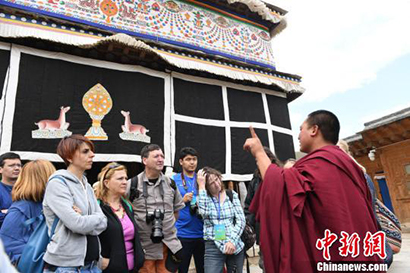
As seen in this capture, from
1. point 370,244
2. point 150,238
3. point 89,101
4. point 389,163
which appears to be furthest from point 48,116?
point 389,163

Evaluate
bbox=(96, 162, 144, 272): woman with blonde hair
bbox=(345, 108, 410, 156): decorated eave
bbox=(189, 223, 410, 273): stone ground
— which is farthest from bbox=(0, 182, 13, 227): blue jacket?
bbox=(345, 108, 410, 156): decorated eave

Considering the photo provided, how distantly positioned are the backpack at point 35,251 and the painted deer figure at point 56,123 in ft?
8.51

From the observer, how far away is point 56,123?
12.8 feet

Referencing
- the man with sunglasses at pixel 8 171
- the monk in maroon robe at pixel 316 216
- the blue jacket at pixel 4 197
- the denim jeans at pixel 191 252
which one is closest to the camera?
the monk in maroon robe at pixel 316 216

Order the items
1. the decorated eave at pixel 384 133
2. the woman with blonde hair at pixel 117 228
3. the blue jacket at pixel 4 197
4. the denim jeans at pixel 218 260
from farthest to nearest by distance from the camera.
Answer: the decorated eave at pixel 384 133 → the denim jeans at pixel 218 260 → the blue jacket at pixel 4 197 → the woman with blonde hair at pixel 117 228

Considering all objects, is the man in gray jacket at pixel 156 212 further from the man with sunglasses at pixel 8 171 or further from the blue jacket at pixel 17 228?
the man with sunglasses at pixel 8 171

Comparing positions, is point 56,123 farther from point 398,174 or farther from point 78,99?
point 398,174

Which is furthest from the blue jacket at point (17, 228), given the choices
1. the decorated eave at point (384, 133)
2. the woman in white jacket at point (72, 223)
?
the decorated eave at point (384, 133)

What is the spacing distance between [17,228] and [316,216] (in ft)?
5.99

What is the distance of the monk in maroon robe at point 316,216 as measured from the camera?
4.12 ft

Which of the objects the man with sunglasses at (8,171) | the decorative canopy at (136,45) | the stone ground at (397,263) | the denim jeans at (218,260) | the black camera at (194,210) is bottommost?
the stone ground at (397,263)

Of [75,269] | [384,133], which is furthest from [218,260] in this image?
[384,133]

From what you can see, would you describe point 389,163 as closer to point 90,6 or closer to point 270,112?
point 270,112

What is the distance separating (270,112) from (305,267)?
5086mm
